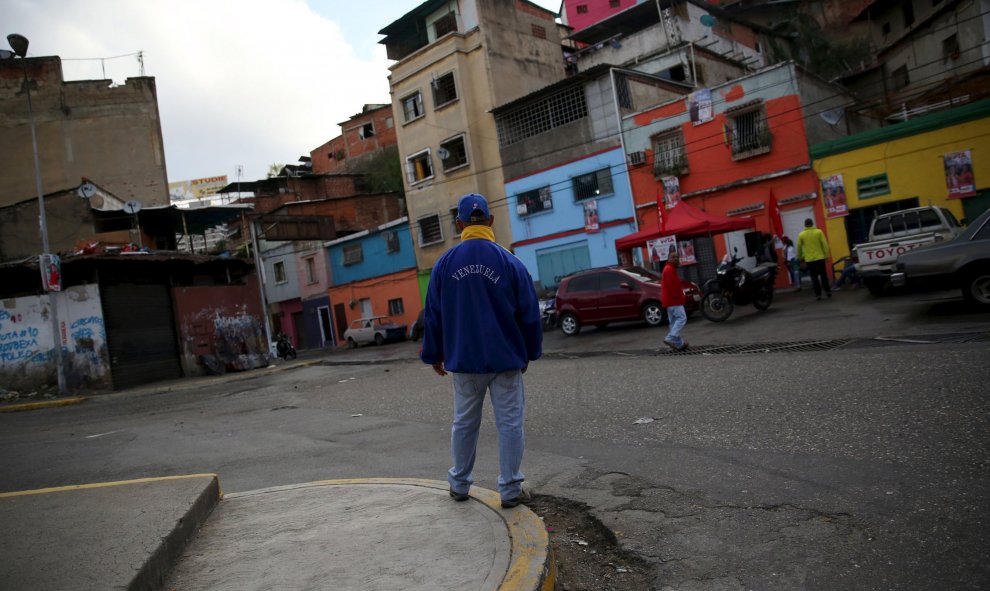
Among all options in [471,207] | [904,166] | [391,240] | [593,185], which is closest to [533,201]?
[593,185]

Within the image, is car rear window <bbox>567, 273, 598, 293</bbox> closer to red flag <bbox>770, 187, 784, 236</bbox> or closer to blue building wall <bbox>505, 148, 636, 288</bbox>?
red flag <bbox>770, 187, 784, 236</bbox>

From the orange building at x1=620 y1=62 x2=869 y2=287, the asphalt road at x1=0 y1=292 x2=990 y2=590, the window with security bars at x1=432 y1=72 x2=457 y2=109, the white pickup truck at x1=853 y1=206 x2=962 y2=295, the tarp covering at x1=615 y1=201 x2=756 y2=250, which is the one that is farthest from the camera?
the window with security bars at x1=432 y1=72 x2=457 y2=109

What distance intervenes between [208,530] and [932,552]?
12.3 feet

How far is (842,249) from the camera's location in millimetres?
20203

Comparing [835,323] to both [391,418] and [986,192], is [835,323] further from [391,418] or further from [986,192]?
[986,192]

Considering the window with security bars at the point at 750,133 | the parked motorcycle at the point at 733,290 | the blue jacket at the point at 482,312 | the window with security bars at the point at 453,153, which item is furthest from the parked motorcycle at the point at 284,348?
the blue jacket at the point at 482,312

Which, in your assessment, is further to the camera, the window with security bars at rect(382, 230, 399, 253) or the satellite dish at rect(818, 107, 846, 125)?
the window with security bars at rect(382, 230, 399, 253)

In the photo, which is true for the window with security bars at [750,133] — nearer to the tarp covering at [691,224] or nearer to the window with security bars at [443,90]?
the tarp covering at [691,224]

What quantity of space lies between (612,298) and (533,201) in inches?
486

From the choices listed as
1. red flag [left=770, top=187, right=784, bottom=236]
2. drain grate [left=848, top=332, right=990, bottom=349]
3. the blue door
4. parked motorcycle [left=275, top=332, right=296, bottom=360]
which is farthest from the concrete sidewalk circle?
parked motorcycle [left=275, top=332, right=296, bottom=360]

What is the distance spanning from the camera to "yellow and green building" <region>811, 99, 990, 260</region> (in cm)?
1777

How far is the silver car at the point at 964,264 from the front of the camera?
32.3 feet

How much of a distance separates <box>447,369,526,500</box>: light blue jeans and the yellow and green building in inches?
762

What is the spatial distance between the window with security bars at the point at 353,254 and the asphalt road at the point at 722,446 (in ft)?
81.9
